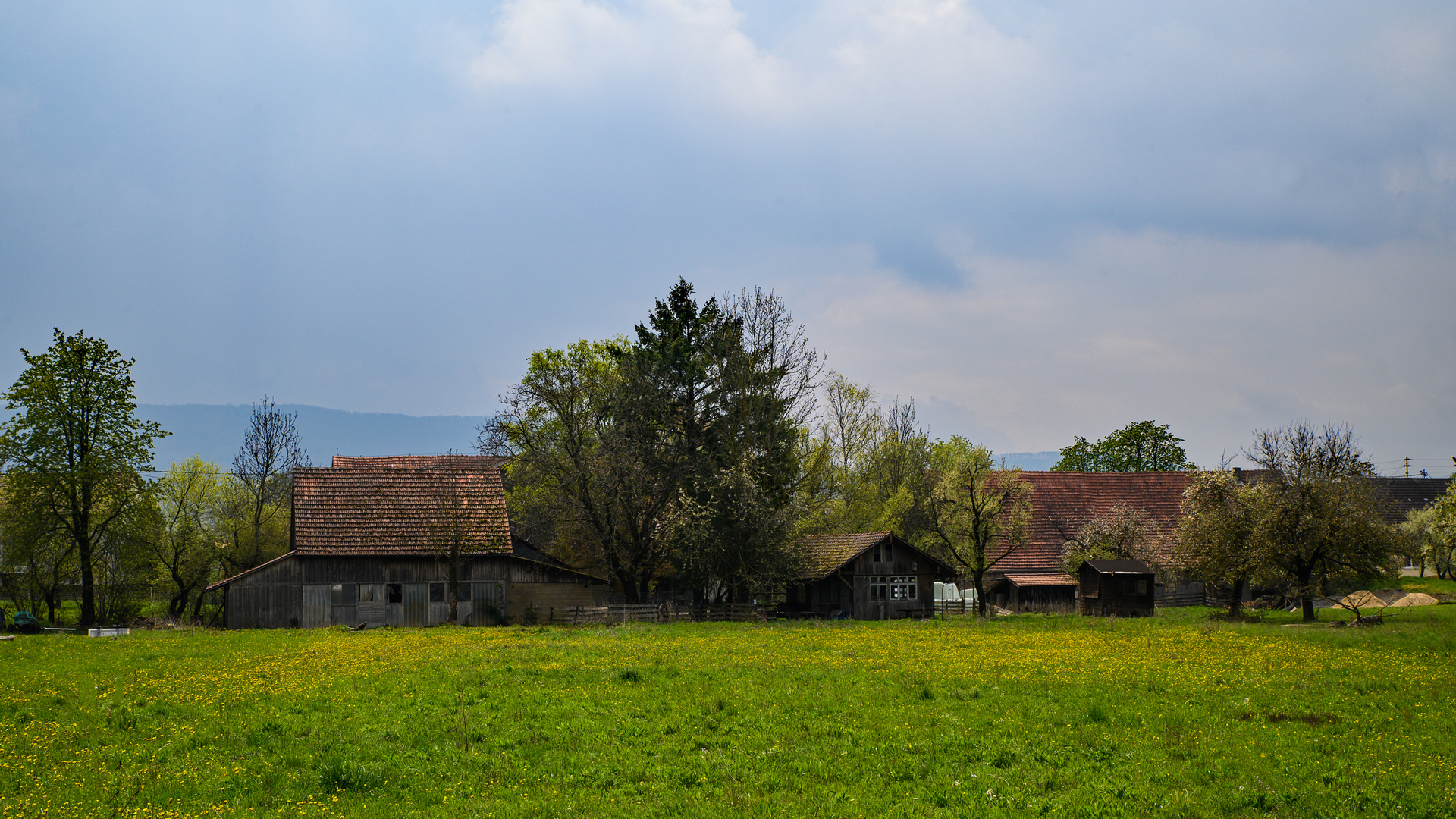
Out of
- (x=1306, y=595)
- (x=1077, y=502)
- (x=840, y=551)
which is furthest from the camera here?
(x=1077, y=502)

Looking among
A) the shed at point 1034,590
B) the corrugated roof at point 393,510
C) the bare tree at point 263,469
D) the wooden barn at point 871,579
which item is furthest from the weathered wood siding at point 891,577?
the bare tree at point 263,469

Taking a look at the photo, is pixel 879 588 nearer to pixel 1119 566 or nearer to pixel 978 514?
pixel 978 514

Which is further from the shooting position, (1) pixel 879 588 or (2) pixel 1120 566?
(1) pixel 879 588

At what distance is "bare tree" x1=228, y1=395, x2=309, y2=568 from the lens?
61062 mm

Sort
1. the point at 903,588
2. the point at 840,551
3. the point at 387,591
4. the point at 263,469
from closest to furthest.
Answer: the point at 387,591
the point at 903,588
the point at 840,551
the point at 263,469

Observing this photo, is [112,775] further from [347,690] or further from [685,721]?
[685,721]

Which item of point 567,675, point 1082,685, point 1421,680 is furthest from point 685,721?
point 1421,680

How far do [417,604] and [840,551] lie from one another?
21402 mm

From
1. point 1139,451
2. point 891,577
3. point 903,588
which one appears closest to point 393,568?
point 891,577

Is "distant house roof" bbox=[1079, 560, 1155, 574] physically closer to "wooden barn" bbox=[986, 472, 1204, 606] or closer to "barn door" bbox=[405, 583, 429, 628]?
"wooden barn" bbox=[986, 472, 1204, 606]

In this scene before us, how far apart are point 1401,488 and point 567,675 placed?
109m

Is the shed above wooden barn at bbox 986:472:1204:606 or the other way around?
the other way around

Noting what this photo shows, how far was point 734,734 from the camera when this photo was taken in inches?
592

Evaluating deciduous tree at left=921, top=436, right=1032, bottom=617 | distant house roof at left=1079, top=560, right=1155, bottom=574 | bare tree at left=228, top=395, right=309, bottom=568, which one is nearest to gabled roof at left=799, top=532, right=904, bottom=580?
deciduous tree at left=921, top=436, right=1032, bottom=617
